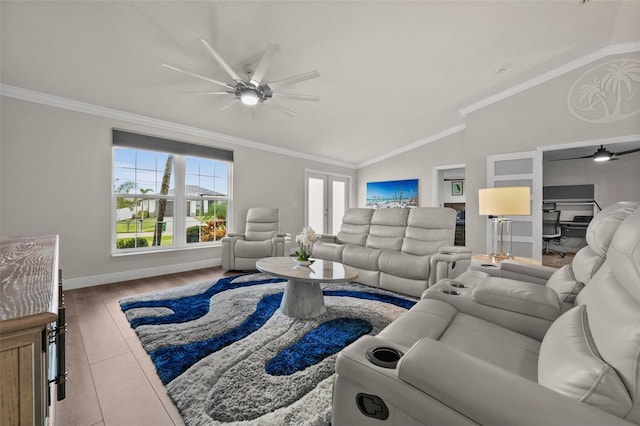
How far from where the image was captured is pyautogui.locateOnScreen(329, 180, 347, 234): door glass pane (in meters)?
7.09

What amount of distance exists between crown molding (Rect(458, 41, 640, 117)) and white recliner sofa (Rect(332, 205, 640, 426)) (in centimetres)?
397

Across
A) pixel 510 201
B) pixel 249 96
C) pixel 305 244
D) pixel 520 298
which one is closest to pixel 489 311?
pixel 520 298

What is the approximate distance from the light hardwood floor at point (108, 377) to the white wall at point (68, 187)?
95 cm

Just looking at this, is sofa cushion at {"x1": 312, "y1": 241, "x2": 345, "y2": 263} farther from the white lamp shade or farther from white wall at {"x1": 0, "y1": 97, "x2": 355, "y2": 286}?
white wall at {"x1": 0, "y1": 97, "x2": 355, "y2": 286}

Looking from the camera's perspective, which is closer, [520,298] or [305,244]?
[520,298]

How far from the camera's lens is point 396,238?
3.49 metres

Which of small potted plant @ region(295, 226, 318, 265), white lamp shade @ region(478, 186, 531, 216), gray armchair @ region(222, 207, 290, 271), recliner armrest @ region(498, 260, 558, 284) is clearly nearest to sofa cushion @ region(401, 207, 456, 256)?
white lamp shade @ region(478, 186, 531, 216)

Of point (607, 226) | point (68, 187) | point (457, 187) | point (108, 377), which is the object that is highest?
point (457, 187)

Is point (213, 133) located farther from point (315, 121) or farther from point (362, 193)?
point (362, 193)

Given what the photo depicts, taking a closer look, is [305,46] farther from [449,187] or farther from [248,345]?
[449,187]

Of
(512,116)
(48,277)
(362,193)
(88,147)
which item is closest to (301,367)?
(48,277)

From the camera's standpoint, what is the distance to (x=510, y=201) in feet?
8.82

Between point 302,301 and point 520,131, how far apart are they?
4267 millimetres

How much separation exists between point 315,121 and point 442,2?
261 centimetres
